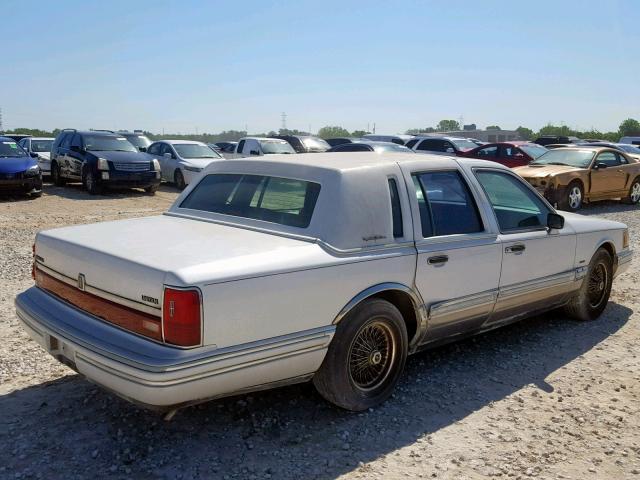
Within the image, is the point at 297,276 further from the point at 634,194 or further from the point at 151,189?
the point at 634,194

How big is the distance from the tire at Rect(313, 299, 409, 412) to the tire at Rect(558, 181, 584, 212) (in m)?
11.5

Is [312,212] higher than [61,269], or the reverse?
[312,212]

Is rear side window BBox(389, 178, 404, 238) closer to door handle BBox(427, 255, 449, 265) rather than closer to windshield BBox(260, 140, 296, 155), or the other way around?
door handle BBox(427, 255, 449, 265)

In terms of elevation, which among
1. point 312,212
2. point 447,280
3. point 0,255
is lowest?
point 0,255

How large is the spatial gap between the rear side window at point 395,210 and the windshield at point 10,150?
42.9ft

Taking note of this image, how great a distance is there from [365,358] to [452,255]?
0.95 meters

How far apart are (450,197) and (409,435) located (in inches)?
67.5

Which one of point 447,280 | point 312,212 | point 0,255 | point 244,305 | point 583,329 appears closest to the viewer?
point 244,305

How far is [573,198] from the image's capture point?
47.9ft

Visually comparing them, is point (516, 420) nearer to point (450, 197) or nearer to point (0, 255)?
point (450, 197)

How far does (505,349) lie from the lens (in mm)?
5164

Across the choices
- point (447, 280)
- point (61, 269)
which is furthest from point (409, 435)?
point (61, 269)

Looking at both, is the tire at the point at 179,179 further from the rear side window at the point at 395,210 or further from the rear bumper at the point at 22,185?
the rear side window at the point at 395,210

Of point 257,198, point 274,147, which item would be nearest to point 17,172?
point 274,147
